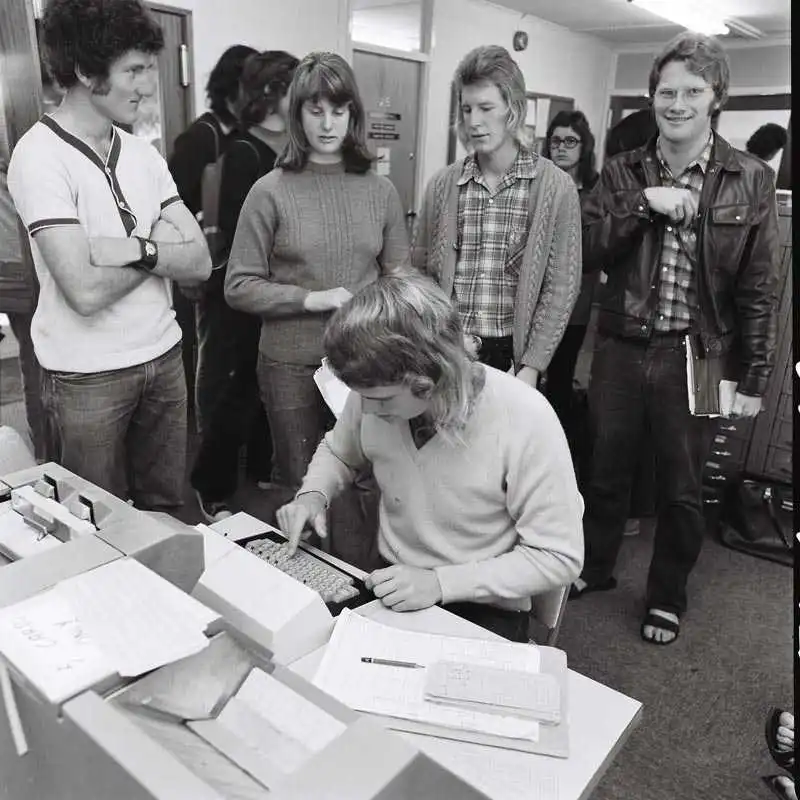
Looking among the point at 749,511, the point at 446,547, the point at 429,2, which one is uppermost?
the point at 429,2

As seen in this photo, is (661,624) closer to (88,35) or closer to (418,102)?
(88,35)

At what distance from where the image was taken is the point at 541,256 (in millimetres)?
1809

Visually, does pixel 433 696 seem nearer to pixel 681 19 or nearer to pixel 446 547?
pixel 446 547

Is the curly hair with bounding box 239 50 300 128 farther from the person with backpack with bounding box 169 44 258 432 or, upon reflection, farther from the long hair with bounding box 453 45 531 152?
the long hair with bounding box 453 45 531 152

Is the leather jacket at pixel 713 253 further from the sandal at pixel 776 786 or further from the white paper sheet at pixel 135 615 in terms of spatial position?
the white paper sheet at pixel 135 615

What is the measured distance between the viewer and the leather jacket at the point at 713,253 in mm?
1745

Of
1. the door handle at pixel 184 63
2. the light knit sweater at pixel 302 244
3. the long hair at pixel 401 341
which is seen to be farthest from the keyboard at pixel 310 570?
the door handle at pixel 184 63

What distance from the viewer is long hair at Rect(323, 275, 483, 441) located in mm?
1040

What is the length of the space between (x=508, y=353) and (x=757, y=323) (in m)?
0.62

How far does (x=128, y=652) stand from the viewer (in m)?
0.61

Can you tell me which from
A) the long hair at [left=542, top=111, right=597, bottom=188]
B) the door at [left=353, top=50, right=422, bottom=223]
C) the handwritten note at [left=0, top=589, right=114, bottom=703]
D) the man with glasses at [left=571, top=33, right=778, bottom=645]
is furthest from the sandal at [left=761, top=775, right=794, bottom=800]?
the door at [left=353, top=50, right=422, bottom=223]

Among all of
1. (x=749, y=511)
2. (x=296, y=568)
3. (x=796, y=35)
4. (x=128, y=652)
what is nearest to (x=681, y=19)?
(x=749, y=511)

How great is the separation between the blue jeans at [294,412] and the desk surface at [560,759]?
3.42 ft

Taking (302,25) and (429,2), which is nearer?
(302,25)
